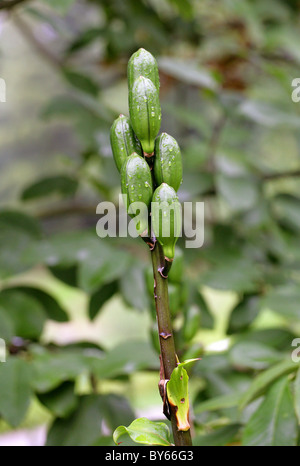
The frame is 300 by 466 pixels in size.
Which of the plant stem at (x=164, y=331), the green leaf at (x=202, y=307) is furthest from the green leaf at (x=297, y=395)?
the green leaf at (x=202, y=307)

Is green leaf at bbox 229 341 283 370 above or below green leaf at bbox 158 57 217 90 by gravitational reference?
below

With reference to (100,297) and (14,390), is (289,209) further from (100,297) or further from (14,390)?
(14,390)

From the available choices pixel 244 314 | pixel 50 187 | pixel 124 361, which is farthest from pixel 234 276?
pixel 50 187

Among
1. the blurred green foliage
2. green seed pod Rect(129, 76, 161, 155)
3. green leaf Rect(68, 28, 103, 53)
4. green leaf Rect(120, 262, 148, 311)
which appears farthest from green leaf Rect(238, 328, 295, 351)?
green leaf Rect(68, 28, 103, 53)

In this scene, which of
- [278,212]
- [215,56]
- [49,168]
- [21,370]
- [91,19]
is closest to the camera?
[21,370]

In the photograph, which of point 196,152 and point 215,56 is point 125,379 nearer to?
point 196,152

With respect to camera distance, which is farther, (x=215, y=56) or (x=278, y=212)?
(x=215, y=56)

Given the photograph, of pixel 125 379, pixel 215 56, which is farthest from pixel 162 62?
pixel 215 56

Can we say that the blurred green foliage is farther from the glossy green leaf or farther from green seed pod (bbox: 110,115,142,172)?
green seed pod (bbox: 110,115,142,172)
